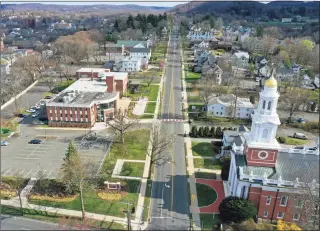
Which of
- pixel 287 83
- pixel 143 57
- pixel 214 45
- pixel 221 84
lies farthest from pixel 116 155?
pixel 214 45

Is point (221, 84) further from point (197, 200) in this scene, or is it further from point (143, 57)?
point (197, 200)

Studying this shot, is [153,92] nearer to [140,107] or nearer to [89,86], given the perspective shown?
[140,107]

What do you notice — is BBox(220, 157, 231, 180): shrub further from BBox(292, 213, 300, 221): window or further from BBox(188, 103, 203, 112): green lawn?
BBox(188, 103, 203, 112): green lawn

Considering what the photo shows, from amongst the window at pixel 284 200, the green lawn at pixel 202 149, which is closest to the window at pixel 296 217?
the window at pixel 284 200

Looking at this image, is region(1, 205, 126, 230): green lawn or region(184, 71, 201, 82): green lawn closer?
region(1, 205, 126, 230): green lawn

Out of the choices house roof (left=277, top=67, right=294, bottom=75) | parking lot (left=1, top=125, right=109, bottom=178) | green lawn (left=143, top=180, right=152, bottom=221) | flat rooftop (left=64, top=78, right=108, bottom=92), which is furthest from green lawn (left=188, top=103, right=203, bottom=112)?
house roof (left=277, top=67, right=294, bottom=75)

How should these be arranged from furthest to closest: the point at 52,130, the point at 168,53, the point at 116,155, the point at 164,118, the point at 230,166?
1. the point at 168,53
2. the point at 164,118
3. the point at 52,130
4. the point at 116,155
5. the point at 230,166

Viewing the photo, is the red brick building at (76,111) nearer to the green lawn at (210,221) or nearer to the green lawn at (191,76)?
the green lawn at (210,221)
